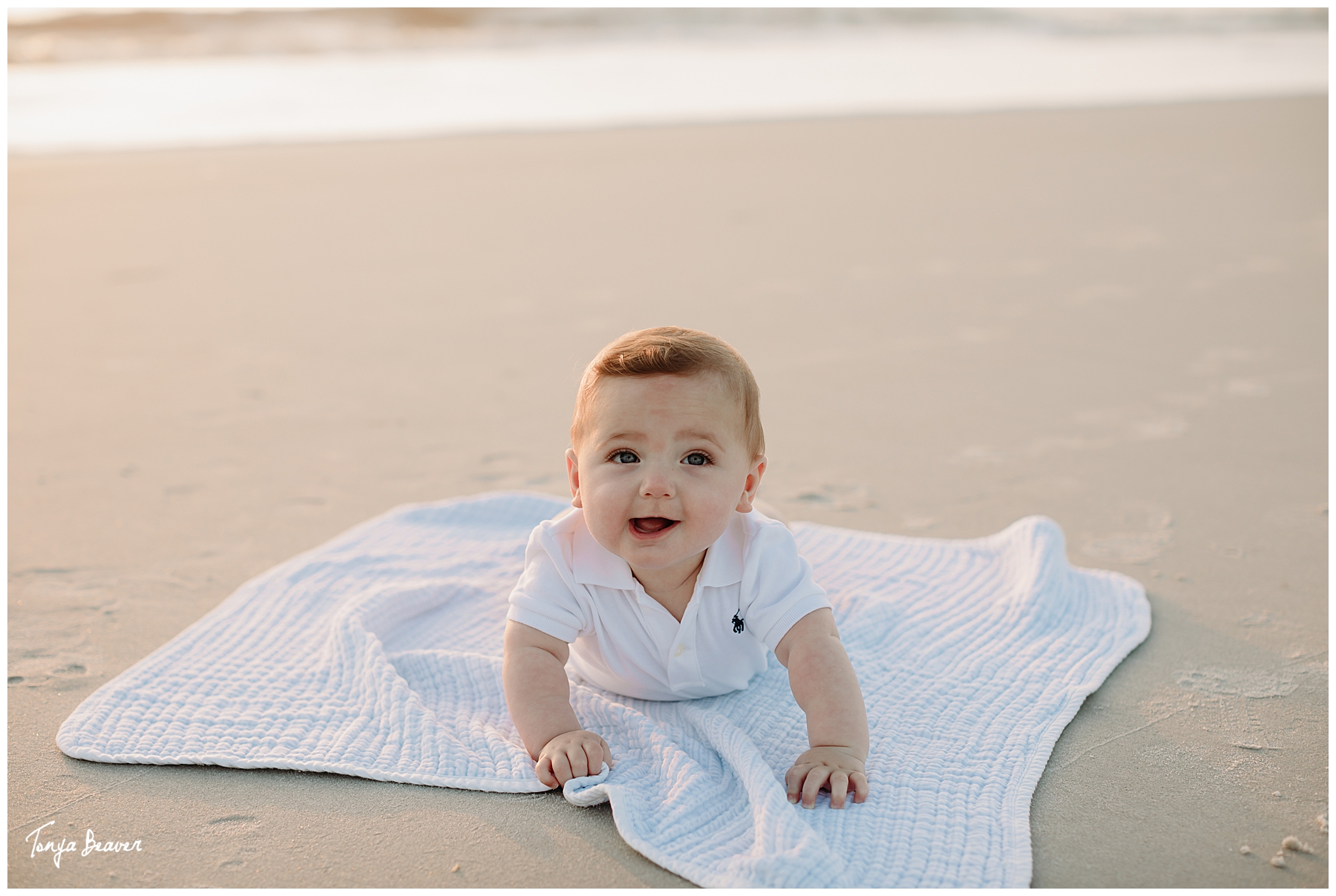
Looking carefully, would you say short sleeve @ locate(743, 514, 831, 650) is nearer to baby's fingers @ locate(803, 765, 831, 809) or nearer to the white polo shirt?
the white polo shirt

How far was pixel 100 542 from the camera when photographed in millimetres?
2883

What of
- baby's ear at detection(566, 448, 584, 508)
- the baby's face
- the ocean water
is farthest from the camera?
the ocean water

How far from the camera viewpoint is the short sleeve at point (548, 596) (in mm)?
2004

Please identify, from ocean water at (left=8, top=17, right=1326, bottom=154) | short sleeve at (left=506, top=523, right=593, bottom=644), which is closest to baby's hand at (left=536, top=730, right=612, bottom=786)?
short sleeve at (left=506, top=523, right=593, bottom=644)

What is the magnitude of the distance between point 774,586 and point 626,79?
32.7ft

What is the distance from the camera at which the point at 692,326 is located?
184 inches

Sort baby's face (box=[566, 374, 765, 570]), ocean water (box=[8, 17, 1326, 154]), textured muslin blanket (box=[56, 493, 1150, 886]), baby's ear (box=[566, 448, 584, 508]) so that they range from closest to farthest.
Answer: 1. textured muslin blanket (box=[56, 493, 1150, 886])
2. baby's face (box=[566, 374, 765, 570])
3. baby's ear (box=[566, 448, 584, 508])
4. ocean water (box=[8, 17, 1326, 154])

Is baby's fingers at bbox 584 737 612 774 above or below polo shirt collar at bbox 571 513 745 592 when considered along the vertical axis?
below

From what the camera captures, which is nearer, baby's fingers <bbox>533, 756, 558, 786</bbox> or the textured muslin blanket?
the textured muslin blanket

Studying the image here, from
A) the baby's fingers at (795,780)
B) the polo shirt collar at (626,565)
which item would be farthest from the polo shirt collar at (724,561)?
the baby's fingers at (795,780)
